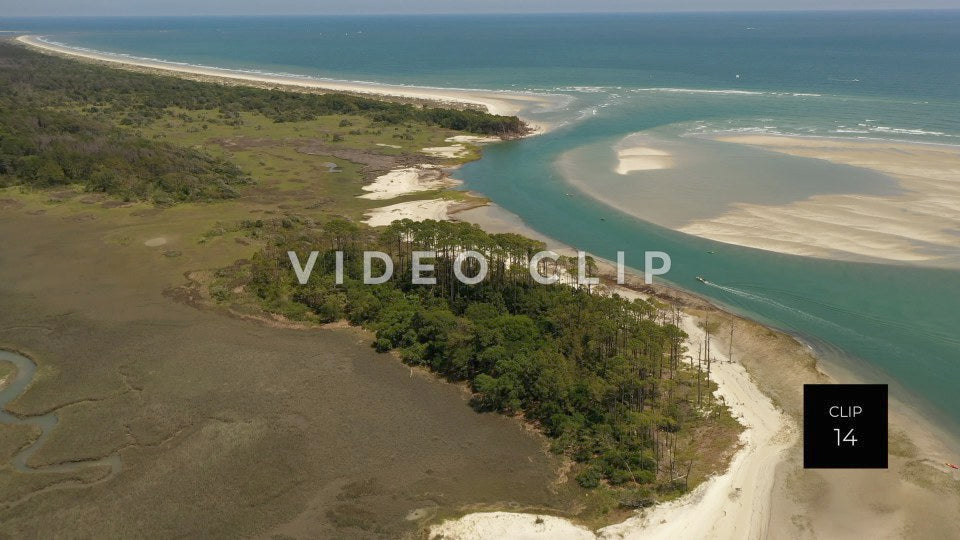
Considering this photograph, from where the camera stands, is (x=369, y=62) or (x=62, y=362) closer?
(x=62, y=362)

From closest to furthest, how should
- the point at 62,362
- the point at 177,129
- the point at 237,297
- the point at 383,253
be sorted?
the point at 62,362
the point at 237,297
the point at 383,253
the point at 177,129

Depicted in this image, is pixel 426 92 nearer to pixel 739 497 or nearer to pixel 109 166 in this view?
pixel 109 166

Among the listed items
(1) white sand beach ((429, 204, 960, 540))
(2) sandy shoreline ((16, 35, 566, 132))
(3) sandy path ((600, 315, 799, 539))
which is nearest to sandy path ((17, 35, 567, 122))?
(2) sandy shoreline ((16, 35, 566, 132))

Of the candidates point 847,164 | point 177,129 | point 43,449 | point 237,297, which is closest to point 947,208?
point 847,164

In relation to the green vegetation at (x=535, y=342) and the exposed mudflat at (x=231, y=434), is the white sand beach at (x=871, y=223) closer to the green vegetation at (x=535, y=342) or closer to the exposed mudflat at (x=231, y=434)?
the green vegetation at (x=535, y=342)

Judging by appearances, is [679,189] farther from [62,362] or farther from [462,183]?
[62,362]

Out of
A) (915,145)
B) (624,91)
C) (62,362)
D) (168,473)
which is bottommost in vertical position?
(168,473)

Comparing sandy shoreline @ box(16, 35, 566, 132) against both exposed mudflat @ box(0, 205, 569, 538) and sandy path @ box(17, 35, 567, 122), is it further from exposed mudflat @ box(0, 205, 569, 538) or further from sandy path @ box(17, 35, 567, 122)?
exposed mudflat @ box(0, 205, 569, 538)

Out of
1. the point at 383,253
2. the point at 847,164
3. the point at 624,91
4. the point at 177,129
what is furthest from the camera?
the point at 624,91
